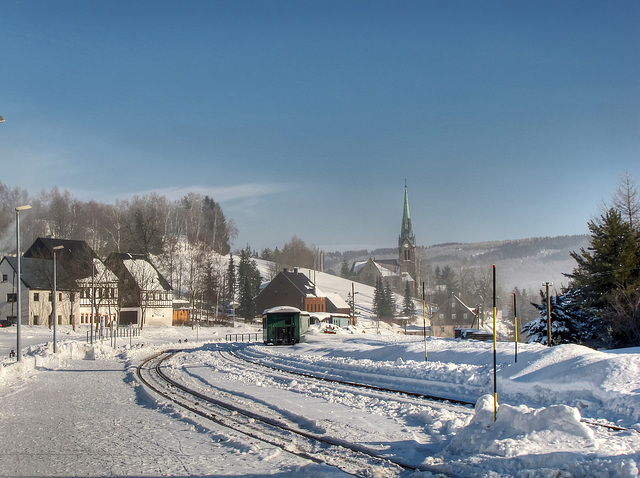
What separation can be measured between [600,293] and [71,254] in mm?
67172

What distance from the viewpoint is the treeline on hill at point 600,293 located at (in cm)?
3950

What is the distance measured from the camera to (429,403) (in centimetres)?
1534

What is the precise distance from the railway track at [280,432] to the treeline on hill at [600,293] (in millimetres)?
29553

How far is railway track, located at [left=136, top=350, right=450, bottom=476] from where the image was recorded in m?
9.48

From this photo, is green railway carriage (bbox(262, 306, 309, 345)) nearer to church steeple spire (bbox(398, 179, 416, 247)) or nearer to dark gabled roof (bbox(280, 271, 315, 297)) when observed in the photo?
dark gabled roof (bbox(280, 271, 315, 297))

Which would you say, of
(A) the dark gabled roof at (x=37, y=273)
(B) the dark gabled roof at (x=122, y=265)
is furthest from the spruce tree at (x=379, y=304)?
(A) the dark gabled roof at (x=37, y=273)

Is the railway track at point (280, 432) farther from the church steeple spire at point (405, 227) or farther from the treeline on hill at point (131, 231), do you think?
the church steeple spire at point (405, 227)

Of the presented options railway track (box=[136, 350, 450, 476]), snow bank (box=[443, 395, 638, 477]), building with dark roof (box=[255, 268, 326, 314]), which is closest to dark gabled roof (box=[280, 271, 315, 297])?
building with dark roof (box=[255, 268, 326, 314])

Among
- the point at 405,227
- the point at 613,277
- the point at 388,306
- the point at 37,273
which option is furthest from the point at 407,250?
the point at 613,277

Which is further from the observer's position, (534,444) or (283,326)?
(283,326)

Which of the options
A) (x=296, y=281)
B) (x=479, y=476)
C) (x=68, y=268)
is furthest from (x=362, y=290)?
(x=479, y=476)

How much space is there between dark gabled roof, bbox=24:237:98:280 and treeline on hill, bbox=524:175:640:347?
53.2 metres

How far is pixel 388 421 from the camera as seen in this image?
13219mm

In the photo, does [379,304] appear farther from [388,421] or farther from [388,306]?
[388,421]
